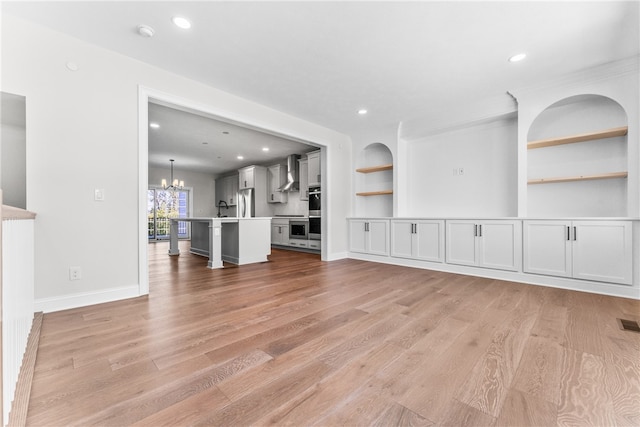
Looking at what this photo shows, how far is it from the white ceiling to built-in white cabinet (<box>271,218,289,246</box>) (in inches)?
167

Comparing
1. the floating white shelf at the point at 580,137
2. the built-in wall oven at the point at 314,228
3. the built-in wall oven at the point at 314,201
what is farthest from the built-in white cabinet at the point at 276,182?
the floating white shelf at the point at 580,137

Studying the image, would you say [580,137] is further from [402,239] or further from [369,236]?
[369,236]

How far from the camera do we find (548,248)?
3.29m

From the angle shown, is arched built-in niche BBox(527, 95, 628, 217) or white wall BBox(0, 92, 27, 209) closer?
white wall BBox(0, 92, 27, 209)

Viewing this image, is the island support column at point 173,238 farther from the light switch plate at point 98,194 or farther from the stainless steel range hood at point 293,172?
the light switch plate at point 98,194

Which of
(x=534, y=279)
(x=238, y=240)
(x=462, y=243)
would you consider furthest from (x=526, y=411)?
(x=238, y=240)

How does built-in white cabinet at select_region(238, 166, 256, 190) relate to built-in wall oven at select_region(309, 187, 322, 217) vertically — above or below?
above

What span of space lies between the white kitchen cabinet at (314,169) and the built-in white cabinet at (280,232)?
1.44 metres

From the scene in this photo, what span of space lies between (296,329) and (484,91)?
152 inches

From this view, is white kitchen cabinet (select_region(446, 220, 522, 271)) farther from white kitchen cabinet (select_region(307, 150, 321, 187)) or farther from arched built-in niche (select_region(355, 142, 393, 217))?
white kitchen cabinet (select_region(307, 150, 321, 187))

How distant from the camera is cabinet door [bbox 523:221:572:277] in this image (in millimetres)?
3168

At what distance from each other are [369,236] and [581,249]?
115 inches

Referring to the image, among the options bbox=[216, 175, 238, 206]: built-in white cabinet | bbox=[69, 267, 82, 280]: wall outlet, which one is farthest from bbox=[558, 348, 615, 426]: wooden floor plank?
bbox=[216, 175, 238, 206]: built-in white cabinet

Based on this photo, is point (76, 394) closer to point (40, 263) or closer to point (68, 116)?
point (40, 263)
